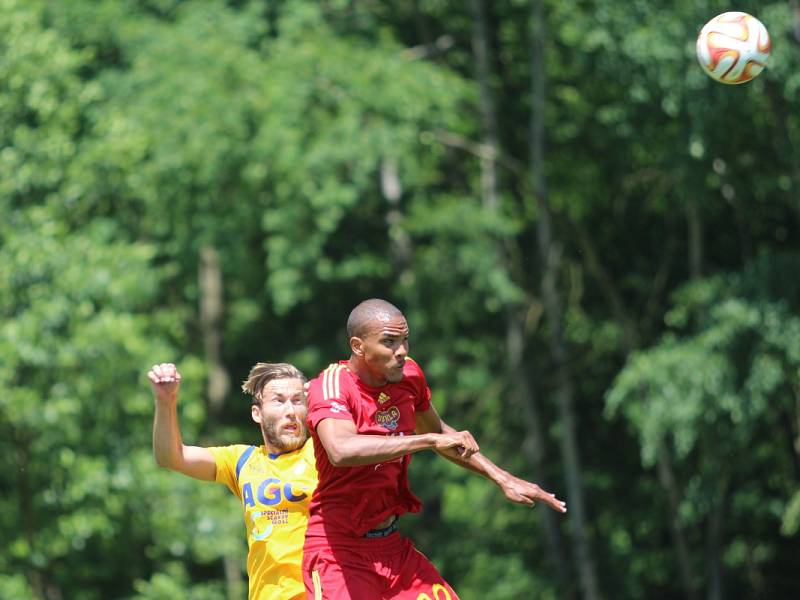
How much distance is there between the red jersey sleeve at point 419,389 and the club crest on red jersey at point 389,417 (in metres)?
0.16

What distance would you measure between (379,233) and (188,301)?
148 inches

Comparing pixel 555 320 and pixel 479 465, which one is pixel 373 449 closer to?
pixel 479 465

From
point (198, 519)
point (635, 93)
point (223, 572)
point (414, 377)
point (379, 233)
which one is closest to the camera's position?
point (414, 377)

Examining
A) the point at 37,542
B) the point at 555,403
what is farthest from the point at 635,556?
the point at 37,542

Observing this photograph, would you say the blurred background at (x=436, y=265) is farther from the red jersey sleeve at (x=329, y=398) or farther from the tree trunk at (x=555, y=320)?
the red jersey sleeve at (x=329, y=398)

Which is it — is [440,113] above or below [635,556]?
above

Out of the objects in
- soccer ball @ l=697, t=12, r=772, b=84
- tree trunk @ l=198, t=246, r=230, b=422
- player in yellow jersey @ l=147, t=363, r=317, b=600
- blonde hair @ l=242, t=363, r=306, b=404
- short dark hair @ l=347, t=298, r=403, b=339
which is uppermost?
soccer ball @ l=697, t=12, r=772, b=84

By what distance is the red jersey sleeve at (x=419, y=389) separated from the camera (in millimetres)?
5887

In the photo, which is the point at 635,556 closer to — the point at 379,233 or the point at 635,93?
the point at 379,233

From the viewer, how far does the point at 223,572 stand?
70.6 feet

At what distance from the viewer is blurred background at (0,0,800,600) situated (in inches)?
589

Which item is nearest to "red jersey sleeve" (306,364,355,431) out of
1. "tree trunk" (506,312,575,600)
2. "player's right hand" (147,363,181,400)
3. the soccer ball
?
"player's right hand" (147,363,181,400)

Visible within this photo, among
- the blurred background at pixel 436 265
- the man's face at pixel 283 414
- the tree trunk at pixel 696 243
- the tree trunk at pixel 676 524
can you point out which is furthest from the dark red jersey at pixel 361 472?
the tree trunk at pixel 696 243

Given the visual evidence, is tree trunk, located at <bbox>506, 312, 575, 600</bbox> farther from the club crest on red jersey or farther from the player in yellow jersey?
the club crest on red jersey
